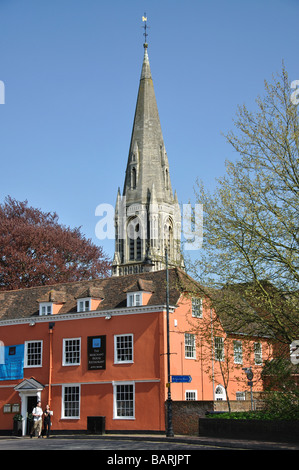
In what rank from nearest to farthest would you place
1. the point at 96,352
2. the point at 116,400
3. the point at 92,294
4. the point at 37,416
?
the point at 37,416 < the point at 116,400 < the point at 96,352 < the point at 92,294

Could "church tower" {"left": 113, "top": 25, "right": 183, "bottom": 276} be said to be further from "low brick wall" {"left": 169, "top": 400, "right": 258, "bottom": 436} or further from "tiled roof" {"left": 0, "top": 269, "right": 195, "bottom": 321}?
"low brick wall" {"left": 169, "top": 400, "right": 258, "bottom": 436}

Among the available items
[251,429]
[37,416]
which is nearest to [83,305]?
[37,416]

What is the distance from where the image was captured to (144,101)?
312ft

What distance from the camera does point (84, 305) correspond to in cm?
3594

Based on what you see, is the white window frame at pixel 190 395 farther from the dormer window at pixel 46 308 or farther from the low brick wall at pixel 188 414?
the dormer window at pixel 46 308

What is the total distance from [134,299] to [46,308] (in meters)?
6.31

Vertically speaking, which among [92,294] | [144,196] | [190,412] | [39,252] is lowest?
[190,412]

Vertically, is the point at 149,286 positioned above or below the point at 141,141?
below

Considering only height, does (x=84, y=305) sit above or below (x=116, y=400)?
above

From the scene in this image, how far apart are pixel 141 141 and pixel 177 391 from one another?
66117 millimetres

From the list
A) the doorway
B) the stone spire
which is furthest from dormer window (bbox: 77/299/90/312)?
the stone spire

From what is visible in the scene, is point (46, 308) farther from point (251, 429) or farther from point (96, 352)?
point (251, 429)
